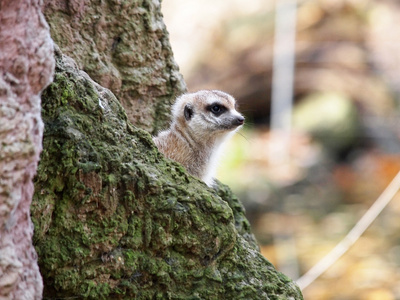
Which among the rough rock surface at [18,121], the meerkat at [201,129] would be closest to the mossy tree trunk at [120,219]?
the rough rock surface at [18,121]

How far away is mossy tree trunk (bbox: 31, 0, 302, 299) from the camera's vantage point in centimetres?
267

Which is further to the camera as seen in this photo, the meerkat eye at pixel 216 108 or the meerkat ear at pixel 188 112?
the meerkat eye at pixel 216 108

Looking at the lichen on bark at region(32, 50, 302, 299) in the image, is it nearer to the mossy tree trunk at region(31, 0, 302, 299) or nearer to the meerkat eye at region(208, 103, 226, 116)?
the mossy tree trunk at region(31, 0, 302, 299)

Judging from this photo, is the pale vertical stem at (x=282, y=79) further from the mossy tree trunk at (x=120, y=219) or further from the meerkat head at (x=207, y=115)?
the mossy tree trunk at (x=120, y=219)

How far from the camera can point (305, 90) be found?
42.7 feet

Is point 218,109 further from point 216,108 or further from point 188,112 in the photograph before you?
point 188,112

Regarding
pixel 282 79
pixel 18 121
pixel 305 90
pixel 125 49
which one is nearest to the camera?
pixel 18 121

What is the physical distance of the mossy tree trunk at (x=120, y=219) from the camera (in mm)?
2670

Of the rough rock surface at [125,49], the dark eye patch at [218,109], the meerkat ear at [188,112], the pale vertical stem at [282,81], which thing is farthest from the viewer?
the pale vertical stem at [282,81]

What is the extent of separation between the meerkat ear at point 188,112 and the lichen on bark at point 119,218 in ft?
5.46

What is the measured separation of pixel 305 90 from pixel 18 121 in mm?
11135

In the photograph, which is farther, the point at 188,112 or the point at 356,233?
the point at 356,233

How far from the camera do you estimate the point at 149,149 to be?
3096 millimetres

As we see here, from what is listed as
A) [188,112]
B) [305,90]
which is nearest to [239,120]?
[188,112]
